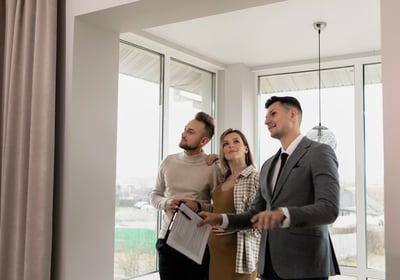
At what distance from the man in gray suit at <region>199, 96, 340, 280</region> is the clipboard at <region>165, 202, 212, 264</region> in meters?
0.36

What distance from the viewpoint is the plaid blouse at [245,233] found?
2.62 m

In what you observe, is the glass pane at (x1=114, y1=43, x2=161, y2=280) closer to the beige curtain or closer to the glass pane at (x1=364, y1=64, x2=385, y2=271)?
the beige curtain

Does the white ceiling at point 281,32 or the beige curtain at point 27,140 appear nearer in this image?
the beige curtain at point 27,140

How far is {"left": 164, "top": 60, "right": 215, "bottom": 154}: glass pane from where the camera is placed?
182 inches

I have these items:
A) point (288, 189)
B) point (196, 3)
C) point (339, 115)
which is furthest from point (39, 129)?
point (339, 115)

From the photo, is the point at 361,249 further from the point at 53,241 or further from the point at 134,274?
the point at 53,241

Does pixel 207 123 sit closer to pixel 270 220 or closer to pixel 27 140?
pixel 27 140

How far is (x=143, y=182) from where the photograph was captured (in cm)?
416

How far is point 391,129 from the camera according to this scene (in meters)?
1.68

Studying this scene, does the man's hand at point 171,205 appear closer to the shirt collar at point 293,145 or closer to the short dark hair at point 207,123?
the short dark hair at point 207,123

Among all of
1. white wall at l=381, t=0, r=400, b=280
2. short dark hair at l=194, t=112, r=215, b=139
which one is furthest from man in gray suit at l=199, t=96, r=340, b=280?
short dark hair at l=194, t=112, r=215, b=139

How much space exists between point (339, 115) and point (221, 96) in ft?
4.37

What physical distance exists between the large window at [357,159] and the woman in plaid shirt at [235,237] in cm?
231

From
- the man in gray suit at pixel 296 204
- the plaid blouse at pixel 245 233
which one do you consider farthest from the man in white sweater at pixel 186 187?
the man in gray suit at pixel 296 204
